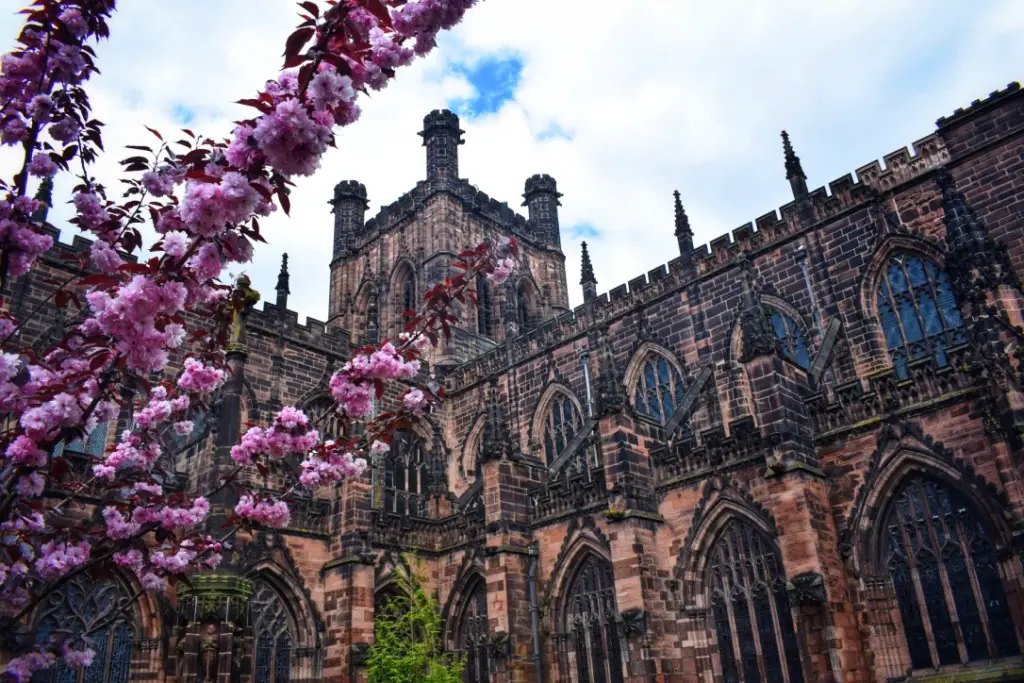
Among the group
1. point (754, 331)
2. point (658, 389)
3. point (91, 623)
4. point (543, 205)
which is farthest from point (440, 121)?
point (91, 623)

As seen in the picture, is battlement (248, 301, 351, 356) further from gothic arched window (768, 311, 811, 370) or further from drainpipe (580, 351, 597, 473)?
gothic arched window (768, 311, 811, 370)

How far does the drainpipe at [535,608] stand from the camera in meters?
17.8

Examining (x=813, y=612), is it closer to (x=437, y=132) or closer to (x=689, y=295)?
(x=689, y=295)

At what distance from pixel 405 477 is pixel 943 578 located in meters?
16.2

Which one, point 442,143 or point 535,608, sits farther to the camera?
point 442,143

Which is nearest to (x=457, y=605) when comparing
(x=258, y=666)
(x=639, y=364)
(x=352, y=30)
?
(x=258, y=666)

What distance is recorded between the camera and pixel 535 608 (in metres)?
18.3

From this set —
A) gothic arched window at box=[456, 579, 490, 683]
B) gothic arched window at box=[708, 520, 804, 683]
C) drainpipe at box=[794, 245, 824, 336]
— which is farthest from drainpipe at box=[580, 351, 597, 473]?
gothic arched window at box=[708, 520, 804, 683]

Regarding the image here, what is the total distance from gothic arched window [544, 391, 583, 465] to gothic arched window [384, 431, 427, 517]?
4.34 m

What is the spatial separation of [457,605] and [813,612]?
10.1 meters

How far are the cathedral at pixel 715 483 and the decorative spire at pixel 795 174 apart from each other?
10cm

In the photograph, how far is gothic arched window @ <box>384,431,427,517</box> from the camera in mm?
24672

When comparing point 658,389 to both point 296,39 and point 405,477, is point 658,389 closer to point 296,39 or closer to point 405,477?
point 405,477

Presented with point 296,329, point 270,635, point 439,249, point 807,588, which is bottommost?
point 807,588
